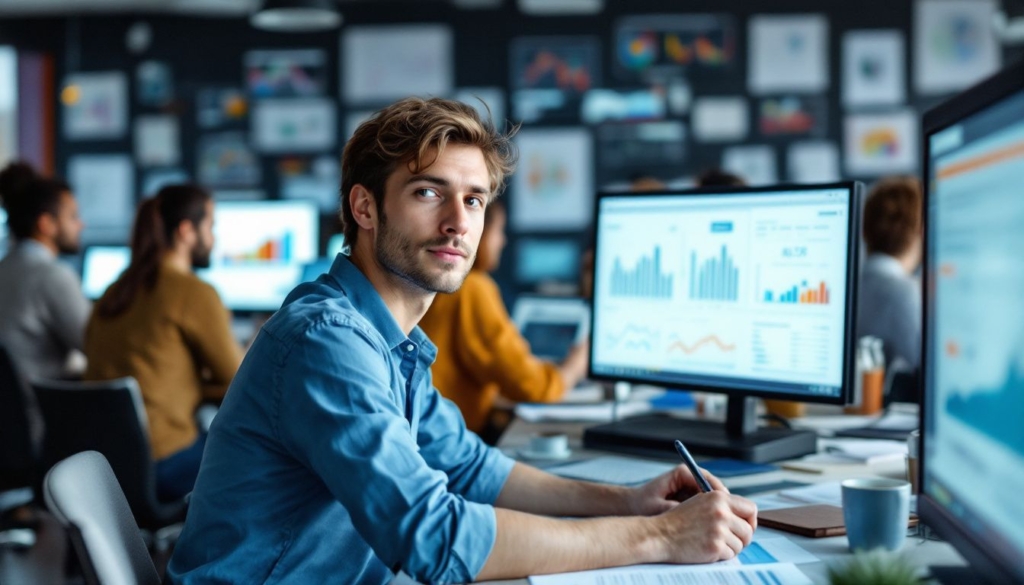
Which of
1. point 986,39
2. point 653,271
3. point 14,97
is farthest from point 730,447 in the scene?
point 14,97

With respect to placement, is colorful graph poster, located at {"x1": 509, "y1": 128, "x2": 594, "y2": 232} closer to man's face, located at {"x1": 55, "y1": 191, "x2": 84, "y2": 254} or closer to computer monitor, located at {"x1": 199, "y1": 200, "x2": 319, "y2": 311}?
computer monitor, located at {"x1": 199, "y1": 200, "x2": 319, "y2": 311}

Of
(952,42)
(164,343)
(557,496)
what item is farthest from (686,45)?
(557,496)

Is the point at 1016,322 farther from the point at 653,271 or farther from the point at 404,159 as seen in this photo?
the point at 653,271

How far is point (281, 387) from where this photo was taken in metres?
1.13

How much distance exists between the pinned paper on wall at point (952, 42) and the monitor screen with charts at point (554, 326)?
3217 mm

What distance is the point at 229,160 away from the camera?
595 cm

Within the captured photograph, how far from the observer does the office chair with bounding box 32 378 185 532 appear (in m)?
2.57

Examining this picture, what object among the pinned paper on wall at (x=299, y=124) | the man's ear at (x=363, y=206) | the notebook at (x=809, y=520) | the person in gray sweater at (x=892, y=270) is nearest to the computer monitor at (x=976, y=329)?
the notebook at (x=809, y=520)

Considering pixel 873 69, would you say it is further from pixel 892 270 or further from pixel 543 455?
pixel 543 455

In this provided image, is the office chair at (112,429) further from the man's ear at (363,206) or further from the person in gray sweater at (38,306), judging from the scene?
the man's ear at (363,206)

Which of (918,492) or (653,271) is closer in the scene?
(918,492)

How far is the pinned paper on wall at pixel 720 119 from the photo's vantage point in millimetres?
5590

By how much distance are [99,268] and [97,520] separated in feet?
11.9

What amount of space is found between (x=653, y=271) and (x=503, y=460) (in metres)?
0.50
